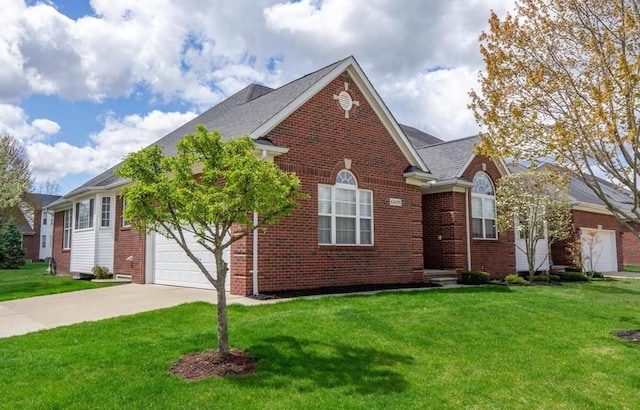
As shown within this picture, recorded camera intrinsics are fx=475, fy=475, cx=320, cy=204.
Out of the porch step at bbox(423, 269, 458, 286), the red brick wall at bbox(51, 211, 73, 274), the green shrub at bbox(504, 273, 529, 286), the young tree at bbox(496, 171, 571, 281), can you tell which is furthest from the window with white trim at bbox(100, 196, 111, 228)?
the green shrub at bbox(504, 273, 529, 286)

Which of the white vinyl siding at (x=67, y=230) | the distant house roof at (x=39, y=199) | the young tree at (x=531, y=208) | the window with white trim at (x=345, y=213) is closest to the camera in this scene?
the window with white trim at (x=345, y=213)

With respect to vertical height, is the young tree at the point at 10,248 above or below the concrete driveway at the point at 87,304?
above

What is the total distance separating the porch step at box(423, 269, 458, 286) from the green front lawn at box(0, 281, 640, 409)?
5.72 meters

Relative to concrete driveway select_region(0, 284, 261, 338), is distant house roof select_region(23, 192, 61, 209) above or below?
above

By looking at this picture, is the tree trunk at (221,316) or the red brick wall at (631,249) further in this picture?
the red brick wall at (631,249)

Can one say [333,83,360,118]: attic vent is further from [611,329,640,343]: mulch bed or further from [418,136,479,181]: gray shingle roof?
[611,329,640,343]: mulch bed

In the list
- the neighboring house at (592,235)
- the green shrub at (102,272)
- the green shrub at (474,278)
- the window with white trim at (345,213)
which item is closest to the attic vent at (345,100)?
the window with white trim at (345,213)

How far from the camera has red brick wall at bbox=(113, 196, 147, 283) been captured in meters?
15.1

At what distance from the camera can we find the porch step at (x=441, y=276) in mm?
15773

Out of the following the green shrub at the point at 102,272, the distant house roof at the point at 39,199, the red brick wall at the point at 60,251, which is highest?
the distant house roof at the point at 39,199

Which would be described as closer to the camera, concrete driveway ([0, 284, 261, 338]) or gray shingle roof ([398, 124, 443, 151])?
concrete driveway ([0, 284, 261, 338])

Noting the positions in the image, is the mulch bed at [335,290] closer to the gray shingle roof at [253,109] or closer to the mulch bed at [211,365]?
the gray shingle roof at [253,109]

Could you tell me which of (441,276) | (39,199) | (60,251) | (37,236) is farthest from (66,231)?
(39,199)

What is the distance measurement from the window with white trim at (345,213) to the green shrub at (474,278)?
14.0ft
